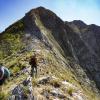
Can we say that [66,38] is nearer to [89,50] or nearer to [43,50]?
[89,50]

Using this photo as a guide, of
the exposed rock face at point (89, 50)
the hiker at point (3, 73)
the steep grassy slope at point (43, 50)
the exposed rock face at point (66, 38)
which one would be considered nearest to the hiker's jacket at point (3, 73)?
the hiker at point (3, 73)

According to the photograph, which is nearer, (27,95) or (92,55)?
(27,95)

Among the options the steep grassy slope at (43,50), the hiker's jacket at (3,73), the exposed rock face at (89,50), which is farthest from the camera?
the exposed rock face at (89,50)

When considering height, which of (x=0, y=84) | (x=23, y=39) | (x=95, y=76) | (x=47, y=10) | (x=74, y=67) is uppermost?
(x=47, y=10)

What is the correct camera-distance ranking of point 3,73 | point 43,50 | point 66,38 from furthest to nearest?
point 66,38 → point 43,50 → point 3,73

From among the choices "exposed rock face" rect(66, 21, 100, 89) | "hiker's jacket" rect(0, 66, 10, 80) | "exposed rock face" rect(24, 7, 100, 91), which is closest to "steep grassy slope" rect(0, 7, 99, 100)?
"exposed rock face" rect(24, 7, 100, 91)

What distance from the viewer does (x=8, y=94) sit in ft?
109

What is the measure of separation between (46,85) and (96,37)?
77.2 metres

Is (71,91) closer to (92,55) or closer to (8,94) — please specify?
(8,94)

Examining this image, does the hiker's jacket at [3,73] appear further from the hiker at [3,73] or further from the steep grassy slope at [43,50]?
the steep grassy slope at [43,50]

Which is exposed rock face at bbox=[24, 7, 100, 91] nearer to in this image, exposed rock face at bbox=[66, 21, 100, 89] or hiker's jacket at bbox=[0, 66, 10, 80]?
exposed rock face at bbox=[66, 21, 100, 89]

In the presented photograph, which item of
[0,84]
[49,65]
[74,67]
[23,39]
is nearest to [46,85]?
[0,84]

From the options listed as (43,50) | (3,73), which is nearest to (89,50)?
(43,50)

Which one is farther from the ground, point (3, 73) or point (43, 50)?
point (43, 50)
